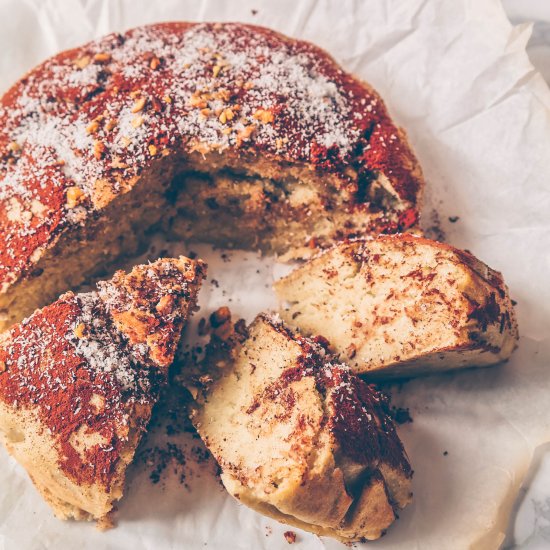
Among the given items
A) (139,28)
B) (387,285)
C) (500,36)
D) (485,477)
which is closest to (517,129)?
(500,36)

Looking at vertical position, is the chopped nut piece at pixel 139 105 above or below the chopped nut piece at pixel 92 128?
above

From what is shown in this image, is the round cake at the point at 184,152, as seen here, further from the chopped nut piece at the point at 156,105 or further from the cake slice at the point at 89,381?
the cake slice at the point at 89,381

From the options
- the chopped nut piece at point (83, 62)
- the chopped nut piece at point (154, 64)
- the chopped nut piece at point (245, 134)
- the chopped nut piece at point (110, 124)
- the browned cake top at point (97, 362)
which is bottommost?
the browned cake top at point (97, 362)

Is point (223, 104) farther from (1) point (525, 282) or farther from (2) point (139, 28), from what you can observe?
(1) point (525, 282)

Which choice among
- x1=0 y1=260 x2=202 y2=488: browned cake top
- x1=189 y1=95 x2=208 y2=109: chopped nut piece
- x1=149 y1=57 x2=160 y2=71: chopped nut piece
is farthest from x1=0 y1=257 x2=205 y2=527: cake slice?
x1=149 y1=57 x2=160 y2=71: chopped nut piece

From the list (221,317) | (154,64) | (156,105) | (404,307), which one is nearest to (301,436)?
(404,307)

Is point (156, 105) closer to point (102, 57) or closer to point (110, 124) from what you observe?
point (110, 124)

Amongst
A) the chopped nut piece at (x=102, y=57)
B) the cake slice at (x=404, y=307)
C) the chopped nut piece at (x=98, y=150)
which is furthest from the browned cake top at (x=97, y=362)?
the chopped nut piece at (x=102, y=57)
